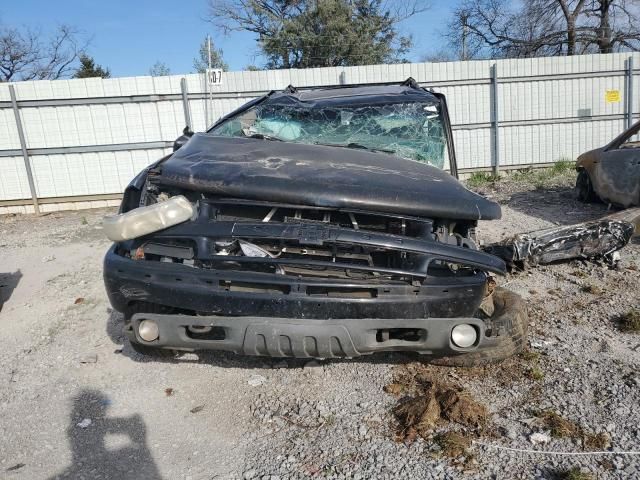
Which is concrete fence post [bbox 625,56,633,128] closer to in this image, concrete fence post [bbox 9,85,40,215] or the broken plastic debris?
the broken plastic debris

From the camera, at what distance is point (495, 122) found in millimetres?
10805

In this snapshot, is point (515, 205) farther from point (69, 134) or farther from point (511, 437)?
point (69, 134)

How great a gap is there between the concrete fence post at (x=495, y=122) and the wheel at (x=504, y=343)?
8574 millimetres

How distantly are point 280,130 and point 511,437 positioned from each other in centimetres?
265

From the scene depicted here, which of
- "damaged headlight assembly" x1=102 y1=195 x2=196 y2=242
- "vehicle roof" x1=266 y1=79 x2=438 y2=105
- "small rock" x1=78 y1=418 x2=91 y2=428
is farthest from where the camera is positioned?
"vehicle roof" x1=266 y1=79 x2=438 y2=105

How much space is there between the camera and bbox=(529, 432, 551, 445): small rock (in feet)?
7.73

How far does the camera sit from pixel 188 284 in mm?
2479

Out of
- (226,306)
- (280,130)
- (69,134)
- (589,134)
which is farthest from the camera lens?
(589,134)

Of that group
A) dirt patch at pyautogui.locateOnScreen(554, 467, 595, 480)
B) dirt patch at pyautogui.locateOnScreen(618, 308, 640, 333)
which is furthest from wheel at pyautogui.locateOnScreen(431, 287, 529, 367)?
dirt patch at pyautogui.locateOnScreen(618, 308, 640, 333)

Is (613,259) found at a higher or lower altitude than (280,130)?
lower

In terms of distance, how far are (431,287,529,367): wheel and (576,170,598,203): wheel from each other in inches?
206

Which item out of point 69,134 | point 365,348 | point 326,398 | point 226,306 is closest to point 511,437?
point 365,348

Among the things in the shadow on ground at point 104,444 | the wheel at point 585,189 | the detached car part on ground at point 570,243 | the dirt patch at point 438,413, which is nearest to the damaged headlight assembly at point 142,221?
the shadow on ground at point 104,444

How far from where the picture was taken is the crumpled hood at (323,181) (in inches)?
100
